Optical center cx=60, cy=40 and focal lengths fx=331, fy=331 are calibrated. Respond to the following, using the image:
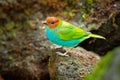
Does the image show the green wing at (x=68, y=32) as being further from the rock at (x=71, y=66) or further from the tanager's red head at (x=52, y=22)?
the rock at (x=71, y=66)

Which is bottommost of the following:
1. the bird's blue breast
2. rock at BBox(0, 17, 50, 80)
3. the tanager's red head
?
rock at BBox(0, 17, 50, 80)

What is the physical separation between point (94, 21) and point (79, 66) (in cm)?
146

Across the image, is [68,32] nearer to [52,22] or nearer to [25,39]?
[52,22]

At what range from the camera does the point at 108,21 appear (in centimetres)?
537

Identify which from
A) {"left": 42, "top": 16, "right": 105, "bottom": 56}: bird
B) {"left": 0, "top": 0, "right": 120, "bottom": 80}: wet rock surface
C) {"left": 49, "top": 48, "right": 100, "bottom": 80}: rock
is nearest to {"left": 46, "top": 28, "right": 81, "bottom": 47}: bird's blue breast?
{"left": 42, "top": 16, "right": 105, "bottom": 56}: bird

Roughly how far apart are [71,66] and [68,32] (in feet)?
1.59

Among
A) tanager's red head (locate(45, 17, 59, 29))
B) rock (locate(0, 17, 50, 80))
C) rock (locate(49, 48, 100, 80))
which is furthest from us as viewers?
rock (locate(0, 17, 50, 80))

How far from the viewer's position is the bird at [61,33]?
4.45 meters

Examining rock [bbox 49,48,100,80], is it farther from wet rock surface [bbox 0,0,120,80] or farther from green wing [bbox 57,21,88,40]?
wet rock surface [bbox 0,0,120,80]

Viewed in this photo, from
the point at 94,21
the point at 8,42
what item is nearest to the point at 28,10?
the point at 8,42

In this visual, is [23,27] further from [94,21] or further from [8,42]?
[94,21]

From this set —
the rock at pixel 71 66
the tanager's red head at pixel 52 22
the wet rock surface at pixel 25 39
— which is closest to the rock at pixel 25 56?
the wet rock surface at pixel 25 39

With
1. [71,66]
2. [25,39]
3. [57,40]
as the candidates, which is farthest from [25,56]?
[71,66]

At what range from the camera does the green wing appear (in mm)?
4500
